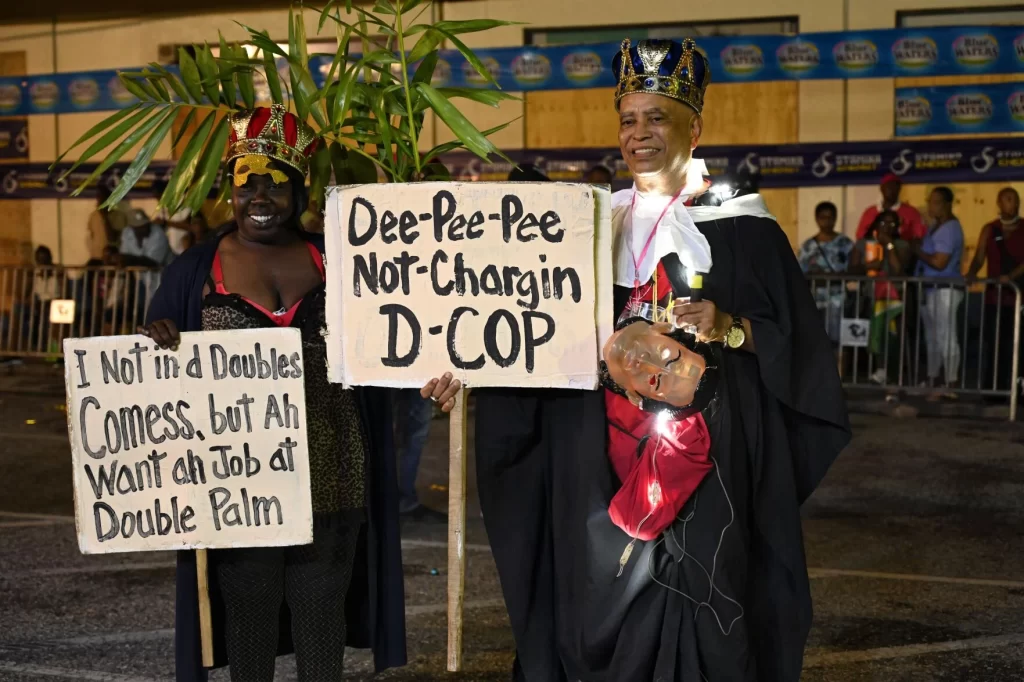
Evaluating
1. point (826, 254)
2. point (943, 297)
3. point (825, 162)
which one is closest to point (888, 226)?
point (826, 254)

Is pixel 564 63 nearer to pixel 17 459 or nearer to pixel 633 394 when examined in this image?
pixel 17 459

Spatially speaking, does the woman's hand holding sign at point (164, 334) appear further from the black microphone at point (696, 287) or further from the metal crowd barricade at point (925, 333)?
the metal crowd barricade at point (925, 333)

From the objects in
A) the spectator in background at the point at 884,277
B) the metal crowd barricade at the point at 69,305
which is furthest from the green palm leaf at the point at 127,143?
the metal crowd barricade at the point at 69,305

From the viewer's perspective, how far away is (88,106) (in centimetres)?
1678

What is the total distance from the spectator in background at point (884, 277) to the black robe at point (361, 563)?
864 centimetres

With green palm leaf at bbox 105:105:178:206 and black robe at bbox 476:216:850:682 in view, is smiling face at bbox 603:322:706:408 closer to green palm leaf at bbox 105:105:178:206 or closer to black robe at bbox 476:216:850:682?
black robe at bbox 476:216:850:682

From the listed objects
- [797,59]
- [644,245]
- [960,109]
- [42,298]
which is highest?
[797,59]

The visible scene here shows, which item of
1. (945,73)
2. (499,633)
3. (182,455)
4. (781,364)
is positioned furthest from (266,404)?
(945,73)

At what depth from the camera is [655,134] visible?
3957mm

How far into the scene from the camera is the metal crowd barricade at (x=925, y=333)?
12211 mm

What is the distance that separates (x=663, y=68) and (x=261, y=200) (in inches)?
51.4

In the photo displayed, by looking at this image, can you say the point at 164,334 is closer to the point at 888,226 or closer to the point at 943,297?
the point at 943,297

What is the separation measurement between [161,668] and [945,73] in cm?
1106

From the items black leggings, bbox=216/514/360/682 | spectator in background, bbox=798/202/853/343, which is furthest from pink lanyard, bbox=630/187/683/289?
spectator in background, bbox=798/202/853/343
